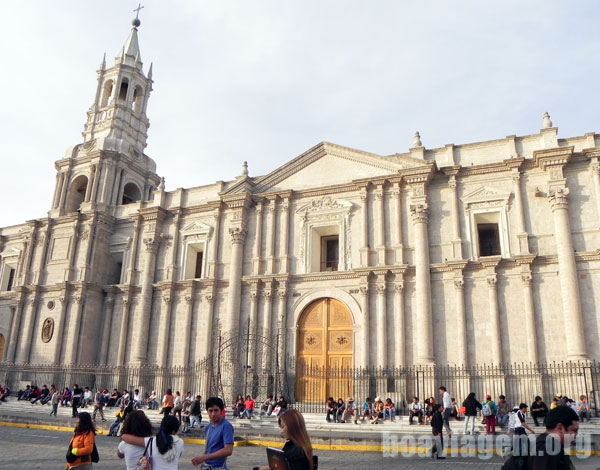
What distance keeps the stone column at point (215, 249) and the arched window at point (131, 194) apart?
9364 millimetres

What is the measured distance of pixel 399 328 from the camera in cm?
2077

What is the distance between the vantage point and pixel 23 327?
28266 millimetres

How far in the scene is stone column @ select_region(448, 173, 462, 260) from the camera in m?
21.1

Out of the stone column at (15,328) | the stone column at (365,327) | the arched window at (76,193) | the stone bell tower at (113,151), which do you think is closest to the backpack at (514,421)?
the stone column at (365,327)

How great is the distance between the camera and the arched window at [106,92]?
1340 inches

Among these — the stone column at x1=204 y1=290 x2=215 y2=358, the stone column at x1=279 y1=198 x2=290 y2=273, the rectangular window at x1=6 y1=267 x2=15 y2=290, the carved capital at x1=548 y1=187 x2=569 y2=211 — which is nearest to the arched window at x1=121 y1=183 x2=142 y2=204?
the rectangular window at x1=6 y1=267 x2=15 y2=290

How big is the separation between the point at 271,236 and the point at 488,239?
9783mm

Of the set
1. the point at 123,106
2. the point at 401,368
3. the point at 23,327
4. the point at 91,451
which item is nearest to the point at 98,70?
the point at 123,106

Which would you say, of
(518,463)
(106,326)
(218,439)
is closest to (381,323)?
(106,326)

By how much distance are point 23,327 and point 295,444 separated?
28.7m

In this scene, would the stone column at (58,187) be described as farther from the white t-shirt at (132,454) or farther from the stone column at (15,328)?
the white t-shirt at (132,454)

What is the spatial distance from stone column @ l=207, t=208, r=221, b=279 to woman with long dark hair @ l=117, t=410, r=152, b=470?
20.0m

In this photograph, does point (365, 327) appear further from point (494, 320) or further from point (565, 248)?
point (565, 248)

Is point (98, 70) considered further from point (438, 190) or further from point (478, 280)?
point (478, 280)
